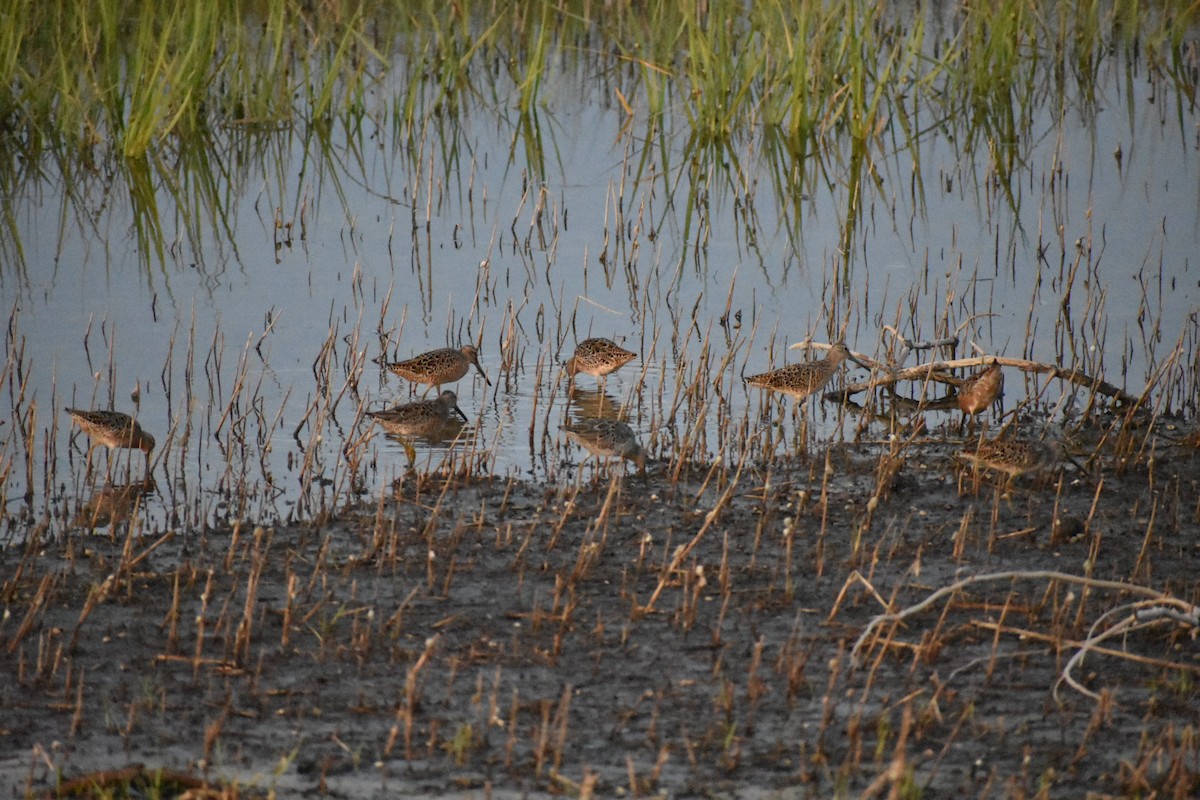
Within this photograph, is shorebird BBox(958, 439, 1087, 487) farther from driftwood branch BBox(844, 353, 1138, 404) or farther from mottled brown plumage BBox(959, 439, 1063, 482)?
driftwood branch BBox(844, 353, 1138, 404)

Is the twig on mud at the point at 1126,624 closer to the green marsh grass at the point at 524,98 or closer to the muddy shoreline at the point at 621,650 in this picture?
the muddy shoreline at the point at 621,650

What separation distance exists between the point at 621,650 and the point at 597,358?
15.0 feet

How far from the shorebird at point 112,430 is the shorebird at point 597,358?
295cm

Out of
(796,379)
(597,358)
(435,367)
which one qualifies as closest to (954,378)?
(796,379)

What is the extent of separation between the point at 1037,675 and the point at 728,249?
8.37m

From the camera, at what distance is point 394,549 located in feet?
22.3

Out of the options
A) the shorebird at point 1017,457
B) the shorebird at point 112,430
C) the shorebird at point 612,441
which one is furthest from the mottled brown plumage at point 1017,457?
the shorebird at point 112,430

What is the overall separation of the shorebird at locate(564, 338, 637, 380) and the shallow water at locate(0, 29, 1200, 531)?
20 cm

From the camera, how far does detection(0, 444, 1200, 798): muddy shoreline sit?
4.90m

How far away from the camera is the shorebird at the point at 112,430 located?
334 inches

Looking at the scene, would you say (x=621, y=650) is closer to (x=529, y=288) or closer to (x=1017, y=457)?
(x=1017, y=457)

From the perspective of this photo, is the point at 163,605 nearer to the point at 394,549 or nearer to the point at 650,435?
the point at 394,549

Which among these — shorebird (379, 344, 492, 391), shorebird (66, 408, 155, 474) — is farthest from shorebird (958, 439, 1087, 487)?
shorebird (66, 408, 155, 474)

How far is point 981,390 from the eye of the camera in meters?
9.49
